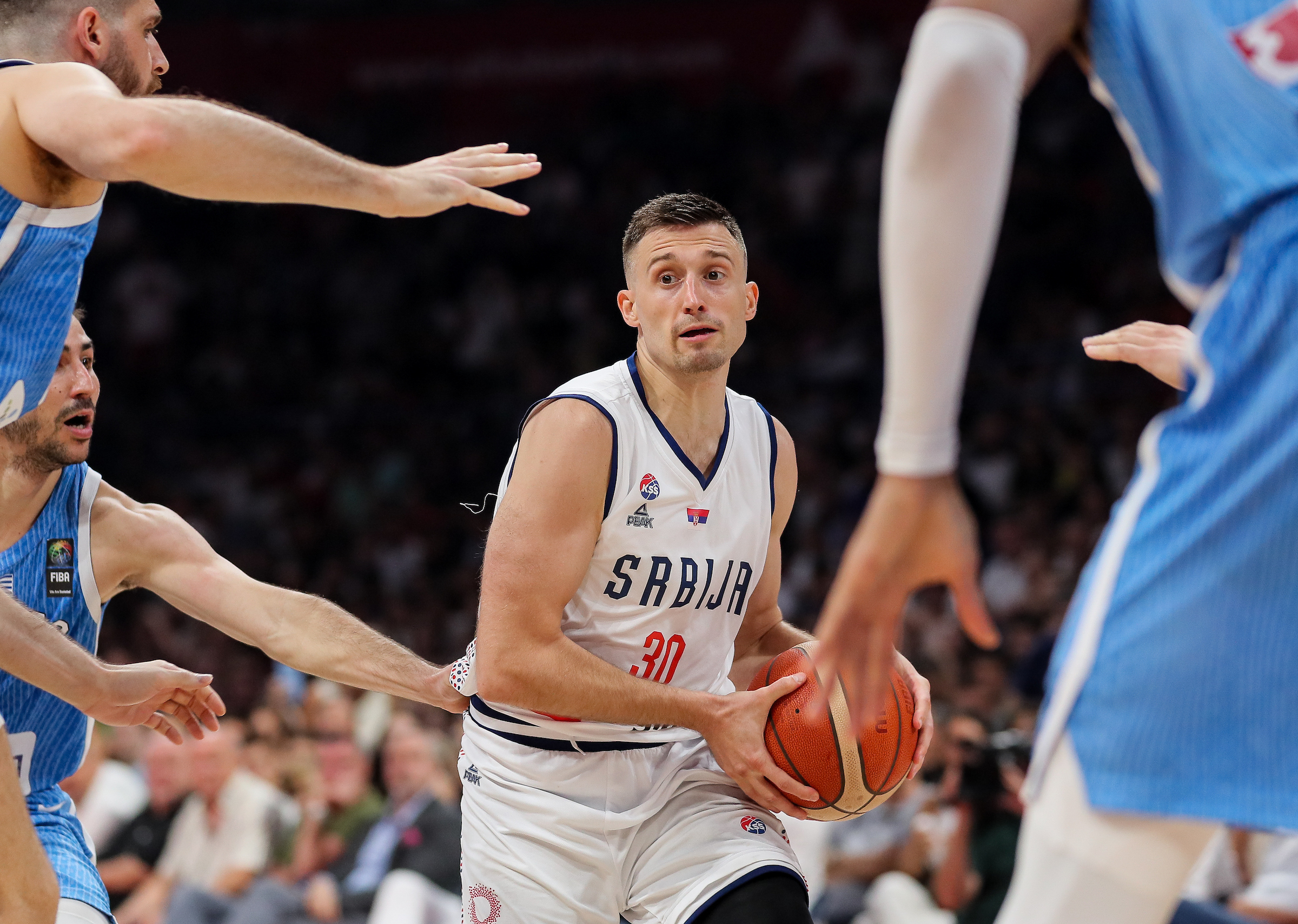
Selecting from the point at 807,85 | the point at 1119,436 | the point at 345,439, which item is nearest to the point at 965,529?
the point at 1119,436

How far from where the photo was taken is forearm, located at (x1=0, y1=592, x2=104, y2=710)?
345cm

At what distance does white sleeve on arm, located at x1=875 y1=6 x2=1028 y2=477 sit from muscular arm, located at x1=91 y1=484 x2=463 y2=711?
2.53 meters

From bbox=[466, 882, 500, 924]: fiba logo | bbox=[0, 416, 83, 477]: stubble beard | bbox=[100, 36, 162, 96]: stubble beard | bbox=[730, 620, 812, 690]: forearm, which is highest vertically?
bbox=[100, 36, 162, 96]: stubble beard

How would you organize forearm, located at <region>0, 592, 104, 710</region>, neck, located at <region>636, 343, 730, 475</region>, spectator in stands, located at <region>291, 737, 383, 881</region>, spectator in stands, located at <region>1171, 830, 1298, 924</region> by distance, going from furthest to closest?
spectator in stands, located at <region>291, 737, 383, 881</region>
spectator in stands, located at <region>1171, 830, 1298, 924</region>
neck, located at <region>636, 343, 730, 475</region>
forearm, located at <region>0, 592, 104, 710</region>

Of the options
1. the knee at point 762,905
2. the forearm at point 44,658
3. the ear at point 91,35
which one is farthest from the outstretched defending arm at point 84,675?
the knee at point 762,905

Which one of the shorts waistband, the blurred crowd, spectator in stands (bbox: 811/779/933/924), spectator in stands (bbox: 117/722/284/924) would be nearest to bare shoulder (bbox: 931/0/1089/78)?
the shorts waistband

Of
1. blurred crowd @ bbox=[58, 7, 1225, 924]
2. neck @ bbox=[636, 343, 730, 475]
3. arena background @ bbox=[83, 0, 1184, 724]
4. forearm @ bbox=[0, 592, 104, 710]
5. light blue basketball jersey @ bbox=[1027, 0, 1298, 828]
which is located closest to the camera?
light blue basketball jersey @ bbox=[1027, 0, 1298, 828]

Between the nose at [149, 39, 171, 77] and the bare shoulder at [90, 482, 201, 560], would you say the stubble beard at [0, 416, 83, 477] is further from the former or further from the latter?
the nose at [149, 39, 171, 77]

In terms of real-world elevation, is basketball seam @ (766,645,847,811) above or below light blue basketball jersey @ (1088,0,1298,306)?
below

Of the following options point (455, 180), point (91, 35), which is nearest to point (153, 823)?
point (91, 35)

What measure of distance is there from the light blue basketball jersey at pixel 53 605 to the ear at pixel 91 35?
1.40m

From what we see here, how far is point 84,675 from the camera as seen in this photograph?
354 cm

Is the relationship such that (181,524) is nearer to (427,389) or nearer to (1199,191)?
(1199,191)

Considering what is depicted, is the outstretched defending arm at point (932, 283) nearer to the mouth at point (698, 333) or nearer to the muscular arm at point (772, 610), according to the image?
the mouth at point (698, 333)
